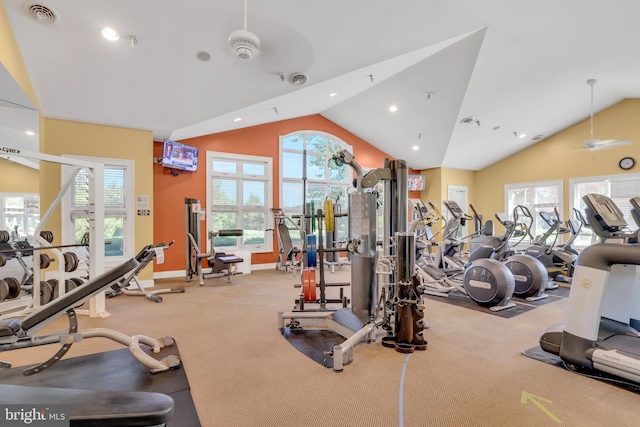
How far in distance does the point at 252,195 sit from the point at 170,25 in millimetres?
4342

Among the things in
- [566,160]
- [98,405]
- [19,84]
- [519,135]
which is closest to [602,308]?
[98,405]

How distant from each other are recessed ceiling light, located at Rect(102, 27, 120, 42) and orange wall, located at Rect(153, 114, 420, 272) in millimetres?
2800

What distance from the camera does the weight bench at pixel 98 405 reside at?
108 centimetres

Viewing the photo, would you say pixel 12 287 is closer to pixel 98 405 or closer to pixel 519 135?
pixel 98 405

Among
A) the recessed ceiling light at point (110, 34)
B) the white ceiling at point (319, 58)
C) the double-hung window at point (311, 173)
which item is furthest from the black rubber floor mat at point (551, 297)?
the recessed ceiling light at point (110, 34)

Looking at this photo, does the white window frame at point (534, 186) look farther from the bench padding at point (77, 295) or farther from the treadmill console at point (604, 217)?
the bench padding at point (77, 295)

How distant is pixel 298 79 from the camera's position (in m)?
4.74

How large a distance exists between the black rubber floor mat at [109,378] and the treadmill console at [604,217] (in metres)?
3.50

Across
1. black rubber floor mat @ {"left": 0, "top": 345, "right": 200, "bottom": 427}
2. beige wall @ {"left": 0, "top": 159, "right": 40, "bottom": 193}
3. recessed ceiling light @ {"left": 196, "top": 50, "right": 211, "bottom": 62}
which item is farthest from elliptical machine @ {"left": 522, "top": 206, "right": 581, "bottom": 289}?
beige wall @ {"left": 0, "top": 159, "right": 40, "bottom": 193}

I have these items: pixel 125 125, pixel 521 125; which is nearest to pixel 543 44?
pixel 521 125

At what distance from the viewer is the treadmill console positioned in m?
2.55

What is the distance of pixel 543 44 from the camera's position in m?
4.91

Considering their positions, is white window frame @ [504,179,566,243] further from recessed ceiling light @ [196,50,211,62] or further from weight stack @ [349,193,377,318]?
recessed ceiling light @ [196,50,211,62]

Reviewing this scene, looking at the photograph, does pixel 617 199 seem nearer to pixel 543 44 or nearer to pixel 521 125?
pixel 521 125
